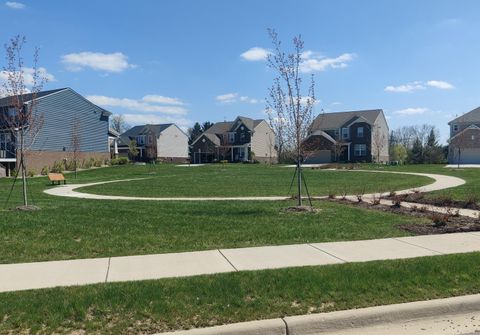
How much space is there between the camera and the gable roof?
64.9 metres

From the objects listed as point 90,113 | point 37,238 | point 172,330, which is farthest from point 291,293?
point 90,113

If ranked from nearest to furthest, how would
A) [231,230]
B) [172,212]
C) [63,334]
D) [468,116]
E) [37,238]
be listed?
[63,334] < [37,238] < [231,230] < [172,212] < [468,116]

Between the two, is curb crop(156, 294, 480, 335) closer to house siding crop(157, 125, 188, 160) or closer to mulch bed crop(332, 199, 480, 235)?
mulch bed crop(332, 199, 480, 235)

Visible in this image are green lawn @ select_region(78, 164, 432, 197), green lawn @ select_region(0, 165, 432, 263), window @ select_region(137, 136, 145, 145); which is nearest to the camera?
green lawn @ select_region(0, 165, 432, 263)

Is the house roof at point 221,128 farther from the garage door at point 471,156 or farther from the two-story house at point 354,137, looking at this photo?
the garage door at point 471,156

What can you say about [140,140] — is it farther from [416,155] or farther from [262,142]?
[416,155]

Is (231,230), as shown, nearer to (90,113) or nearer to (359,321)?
(359,321)

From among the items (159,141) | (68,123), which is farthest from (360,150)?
(68,123)

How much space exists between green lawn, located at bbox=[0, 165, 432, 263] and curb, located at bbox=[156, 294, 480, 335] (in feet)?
10.8

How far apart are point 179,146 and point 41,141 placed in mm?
38395

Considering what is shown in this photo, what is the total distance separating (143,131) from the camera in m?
80.2

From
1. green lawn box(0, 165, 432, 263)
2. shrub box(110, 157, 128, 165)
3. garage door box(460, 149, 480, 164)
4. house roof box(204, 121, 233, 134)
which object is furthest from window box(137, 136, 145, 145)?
green lawn box(0, 165, 432, 263)

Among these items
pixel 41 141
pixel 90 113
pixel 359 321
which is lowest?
pixel 359 321

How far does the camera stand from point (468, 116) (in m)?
65.8
